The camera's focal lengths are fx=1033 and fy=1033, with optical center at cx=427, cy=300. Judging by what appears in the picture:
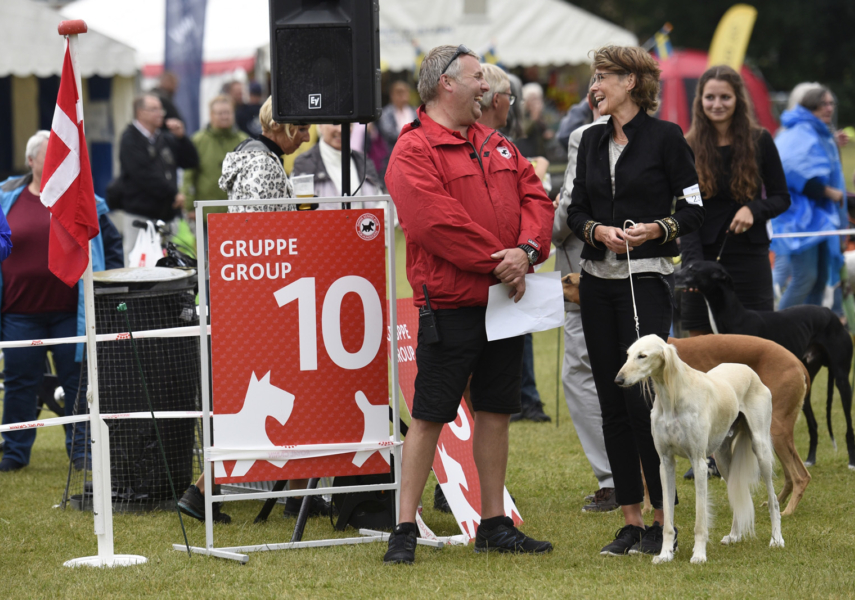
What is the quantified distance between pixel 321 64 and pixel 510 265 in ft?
4.12

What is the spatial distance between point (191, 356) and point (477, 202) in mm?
2116

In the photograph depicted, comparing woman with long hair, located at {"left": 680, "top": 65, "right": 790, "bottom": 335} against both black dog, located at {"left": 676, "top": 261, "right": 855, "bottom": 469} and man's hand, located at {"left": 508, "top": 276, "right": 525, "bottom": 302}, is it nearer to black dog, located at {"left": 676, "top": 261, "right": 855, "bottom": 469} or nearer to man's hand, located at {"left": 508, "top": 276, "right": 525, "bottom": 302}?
black dog, located at {"left": 676, "top": 261, "right": 855, "bottom": 469}

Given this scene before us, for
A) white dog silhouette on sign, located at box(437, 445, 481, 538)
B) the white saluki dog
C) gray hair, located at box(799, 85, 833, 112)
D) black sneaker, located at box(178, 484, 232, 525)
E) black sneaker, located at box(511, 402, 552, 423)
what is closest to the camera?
the white saluki dog

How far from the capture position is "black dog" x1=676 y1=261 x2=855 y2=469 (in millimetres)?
5461

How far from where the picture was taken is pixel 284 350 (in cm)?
432

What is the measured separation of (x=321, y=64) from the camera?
443 centimetres

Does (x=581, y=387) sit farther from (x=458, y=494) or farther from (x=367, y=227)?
(x=367, y=227)

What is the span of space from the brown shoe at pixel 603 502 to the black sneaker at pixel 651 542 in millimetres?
858

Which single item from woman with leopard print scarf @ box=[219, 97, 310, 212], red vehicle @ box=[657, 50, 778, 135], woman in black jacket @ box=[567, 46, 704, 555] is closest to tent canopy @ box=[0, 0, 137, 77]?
woman with leopard print scarf @ box=[219, 97, 310, 212]

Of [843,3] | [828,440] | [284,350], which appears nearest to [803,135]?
[828,440]

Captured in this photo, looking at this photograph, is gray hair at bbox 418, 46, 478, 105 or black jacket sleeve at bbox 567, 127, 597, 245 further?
black jacket sleeve at bbox 567, 127, 597, 245

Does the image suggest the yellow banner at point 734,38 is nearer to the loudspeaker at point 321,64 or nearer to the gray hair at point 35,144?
the gray hair at point 35,144

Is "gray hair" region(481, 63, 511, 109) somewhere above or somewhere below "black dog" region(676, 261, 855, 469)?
above

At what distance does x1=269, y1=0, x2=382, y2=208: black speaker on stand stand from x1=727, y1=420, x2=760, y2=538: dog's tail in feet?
6.94
